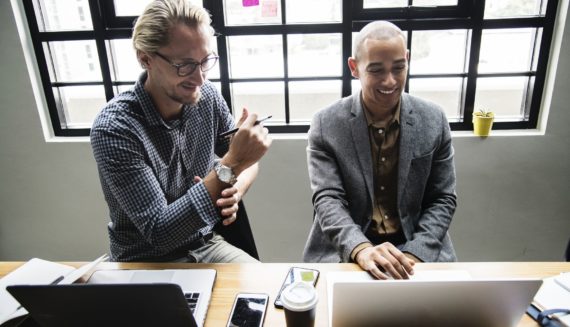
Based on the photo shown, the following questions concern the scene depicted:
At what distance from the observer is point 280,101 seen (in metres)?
2.29

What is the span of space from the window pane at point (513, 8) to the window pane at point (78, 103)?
234cm

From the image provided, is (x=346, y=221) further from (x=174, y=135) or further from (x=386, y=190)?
(x=174, y=135)

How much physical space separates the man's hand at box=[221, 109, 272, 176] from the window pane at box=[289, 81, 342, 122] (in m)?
1.14

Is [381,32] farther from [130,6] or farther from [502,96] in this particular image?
[130,6]

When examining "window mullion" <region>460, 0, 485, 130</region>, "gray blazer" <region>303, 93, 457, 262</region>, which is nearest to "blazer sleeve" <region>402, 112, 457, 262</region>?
Result: "gray blazer" <region>303, 93, 457, 262</region>

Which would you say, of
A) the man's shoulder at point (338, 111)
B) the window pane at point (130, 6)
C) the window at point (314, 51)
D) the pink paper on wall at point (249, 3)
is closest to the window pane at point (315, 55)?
the window at point (314, 51)

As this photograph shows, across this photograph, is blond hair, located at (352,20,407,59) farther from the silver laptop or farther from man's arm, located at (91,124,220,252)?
the silver laptop

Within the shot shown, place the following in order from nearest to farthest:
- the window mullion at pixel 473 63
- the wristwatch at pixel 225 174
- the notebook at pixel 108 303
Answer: the notebook at pixel 108 303
the wristwatch at pixel 225 174
the window mullion at pixel 473 63

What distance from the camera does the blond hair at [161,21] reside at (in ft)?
3.80

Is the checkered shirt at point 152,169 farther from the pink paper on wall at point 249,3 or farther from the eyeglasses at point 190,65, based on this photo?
the pink paper on wall at point 249,3

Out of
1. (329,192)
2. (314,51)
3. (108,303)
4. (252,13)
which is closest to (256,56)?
(252,13)

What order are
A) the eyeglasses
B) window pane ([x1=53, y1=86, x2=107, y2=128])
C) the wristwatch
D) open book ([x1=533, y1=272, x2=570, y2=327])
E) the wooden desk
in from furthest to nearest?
window pane ([x1=53, y1=86, x2=107, y2=128]) < the eyeglasses < the wristwatch < the wooden desk < open book ([x1=533, y1=272, x2=570, y2=327])

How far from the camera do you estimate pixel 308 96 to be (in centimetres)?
224

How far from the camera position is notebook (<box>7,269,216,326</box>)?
703 mm
